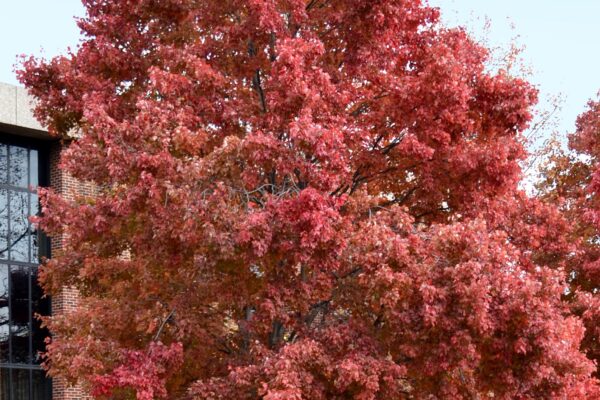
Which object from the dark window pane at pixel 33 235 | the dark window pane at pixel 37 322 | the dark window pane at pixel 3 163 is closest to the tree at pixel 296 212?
the dark window pane at pixel 37 322

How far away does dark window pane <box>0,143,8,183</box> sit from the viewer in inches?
1143

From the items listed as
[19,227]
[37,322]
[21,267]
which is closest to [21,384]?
[37,322]

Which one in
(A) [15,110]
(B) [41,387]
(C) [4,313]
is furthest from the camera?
(B) [41,387]

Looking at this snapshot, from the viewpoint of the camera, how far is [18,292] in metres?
28.6

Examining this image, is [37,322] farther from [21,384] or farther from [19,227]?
[19,227]

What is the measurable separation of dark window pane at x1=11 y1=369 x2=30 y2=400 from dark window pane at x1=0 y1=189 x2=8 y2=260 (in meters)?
2.99

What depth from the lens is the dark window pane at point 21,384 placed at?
92.2 feet

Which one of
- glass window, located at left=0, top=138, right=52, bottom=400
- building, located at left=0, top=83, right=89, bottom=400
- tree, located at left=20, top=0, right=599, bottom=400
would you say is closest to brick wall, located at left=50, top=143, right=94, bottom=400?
building, located at left=0, top=83, right=89, bottom=400

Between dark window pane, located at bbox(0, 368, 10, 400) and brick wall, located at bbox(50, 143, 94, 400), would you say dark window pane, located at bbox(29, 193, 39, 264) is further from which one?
dark window pane, located at bbox(0, 368, 10, 400)

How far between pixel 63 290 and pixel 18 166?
3580mm

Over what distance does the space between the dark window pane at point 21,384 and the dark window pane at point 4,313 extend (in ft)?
1.65

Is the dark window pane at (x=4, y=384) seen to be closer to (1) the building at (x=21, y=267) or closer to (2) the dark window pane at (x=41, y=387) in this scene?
(1) the building at (x=21, y=267)

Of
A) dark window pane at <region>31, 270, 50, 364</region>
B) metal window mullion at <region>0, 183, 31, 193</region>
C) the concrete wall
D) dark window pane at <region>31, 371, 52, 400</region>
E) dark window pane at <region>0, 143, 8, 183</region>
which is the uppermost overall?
the concrete wall

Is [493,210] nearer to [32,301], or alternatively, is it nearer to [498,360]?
[498,360]
